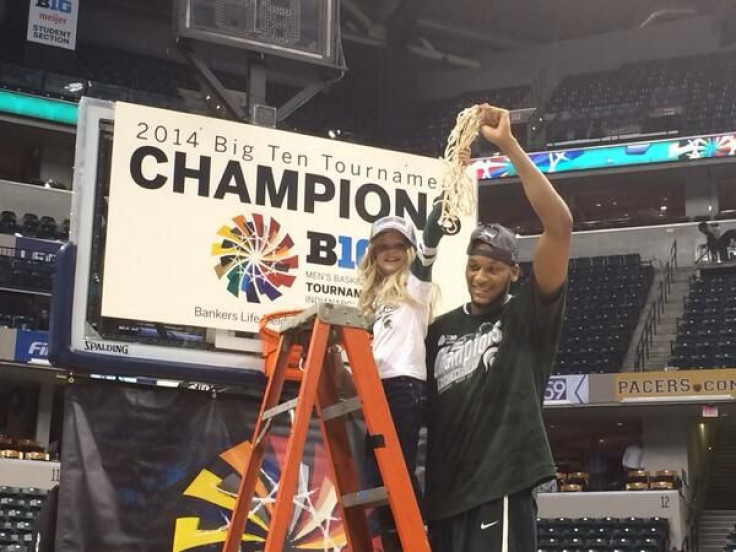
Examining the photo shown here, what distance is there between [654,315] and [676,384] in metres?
3.39

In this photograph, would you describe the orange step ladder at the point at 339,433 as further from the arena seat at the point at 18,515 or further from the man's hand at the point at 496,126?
the arena seat at the point at 18,515

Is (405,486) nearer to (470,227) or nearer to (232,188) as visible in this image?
(232,188)

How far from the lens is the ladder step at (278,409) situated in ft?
11.4

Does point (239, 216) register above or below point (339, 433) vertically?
above

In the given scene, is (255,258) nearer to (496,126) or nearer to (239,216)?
(239,216)

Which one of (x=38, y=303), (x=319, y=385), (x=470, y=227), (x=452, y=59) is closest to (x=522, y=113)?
(x=452, y=59)

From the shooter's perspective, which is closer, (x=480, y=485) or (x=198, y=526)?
(x=480, y=485)

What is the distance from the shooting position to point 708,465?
23375 mm

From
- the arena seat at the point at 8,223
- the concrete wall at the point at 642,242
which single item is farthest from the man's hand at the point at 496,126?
the concrete wall at the point at 642,242

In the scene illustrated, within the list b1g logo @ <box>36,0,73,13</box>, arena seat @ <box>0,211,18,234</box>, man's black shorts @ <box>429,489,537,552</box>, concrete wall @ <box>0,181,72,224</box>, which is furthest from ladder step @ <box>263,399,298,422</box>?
b1g logo @ <box>36,0,73,13</box>

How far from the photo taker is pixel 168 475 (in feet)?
17.7

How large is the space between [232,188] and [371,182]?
740mm

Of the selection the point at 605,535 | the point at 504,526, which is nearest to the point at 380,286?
the point at 504,526

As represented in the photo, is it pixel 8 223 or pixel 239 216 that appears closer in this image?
pixel 239 216
